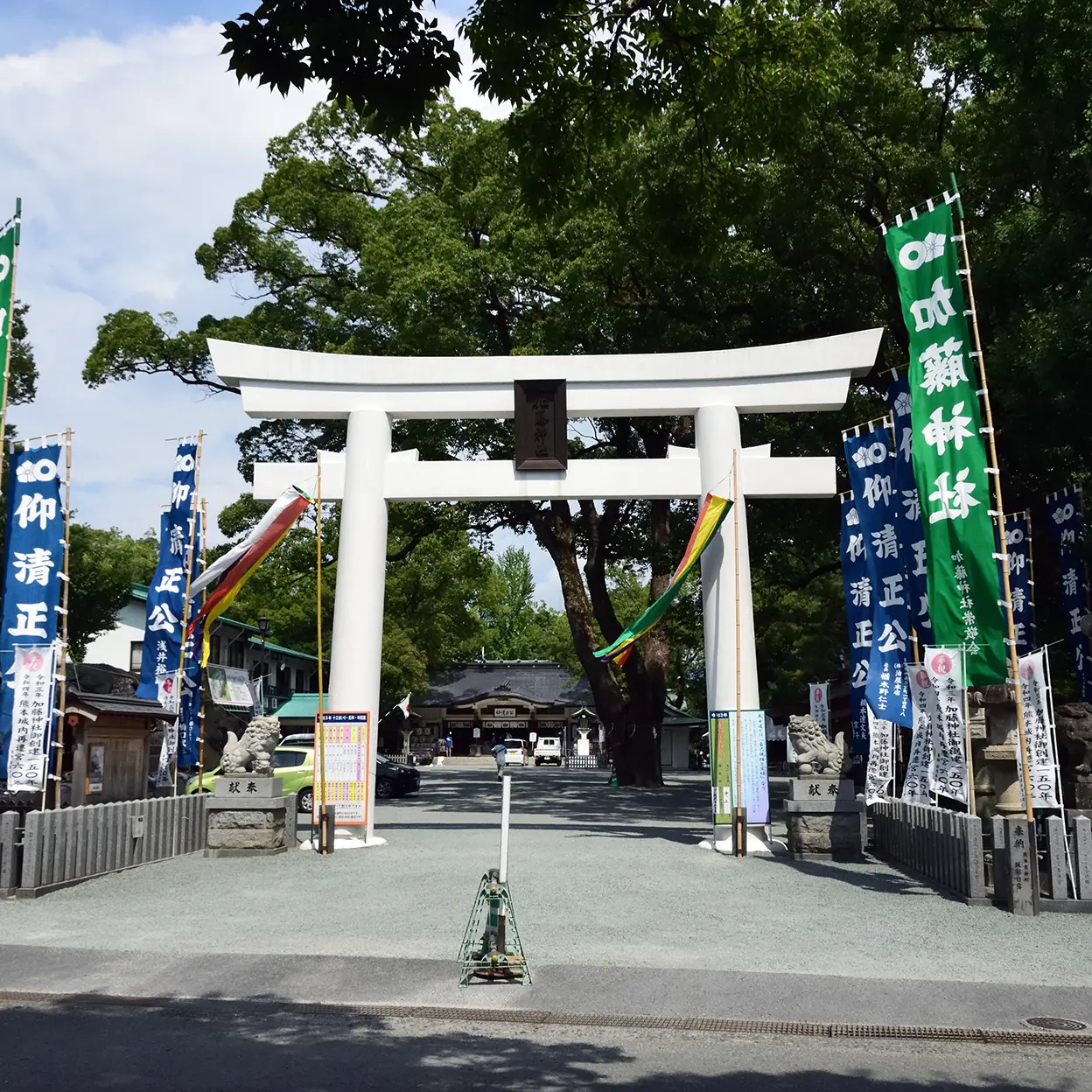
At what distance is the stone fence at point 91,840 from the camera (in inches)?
463

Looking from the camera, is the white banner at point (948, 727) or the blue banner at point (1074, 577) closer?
the white banner at point (948, 727)

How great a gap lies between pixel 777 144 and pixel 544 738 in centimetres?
4770

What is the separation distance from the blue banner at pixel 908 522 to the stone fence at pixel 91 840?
9954 millimetres

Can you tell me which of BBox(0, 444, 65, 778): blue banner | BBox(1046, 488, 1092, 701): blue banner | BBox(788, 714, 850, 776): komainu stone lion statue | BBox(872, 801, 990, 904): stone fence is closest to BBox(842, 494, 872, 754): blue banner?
BBox(788, 714, 850, 776): komainu stone lion statue

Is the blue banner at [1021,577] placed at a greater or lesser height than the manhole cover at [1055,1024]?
greater

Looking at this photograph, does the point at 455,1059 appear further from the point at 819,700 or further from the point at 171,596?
the point at 819,700

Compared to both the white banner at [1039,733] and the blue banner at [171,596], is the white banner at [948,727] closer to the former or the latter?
the white banner at [1039,733]

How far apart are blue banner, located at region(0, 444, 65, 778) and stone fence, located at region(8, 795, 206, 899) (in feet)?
3.21

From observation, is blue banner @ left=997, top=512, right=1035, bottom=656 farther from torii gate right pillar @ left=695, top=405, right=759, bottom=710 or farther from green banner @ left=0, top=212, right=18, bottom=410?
green banner @ left=0, top=212, right=18, bottom=410

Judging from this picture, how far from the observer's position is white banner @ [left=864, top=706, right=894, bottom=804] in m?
15.5

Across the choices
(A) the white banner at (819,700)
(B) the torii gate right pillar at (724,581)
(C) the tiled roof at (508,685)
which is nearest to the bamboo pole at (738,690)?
(B) the torii gate right pillar at (724,581)

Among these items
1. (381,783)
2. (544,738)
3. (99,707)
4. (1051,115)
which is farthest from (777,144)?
(544,738)

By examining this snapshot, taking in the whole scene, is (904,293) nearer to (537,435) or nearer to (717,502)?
(717,502)

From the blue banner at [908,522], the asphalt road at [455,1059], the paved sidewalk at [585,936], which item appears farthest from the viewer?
the blue banner at [908,522]
